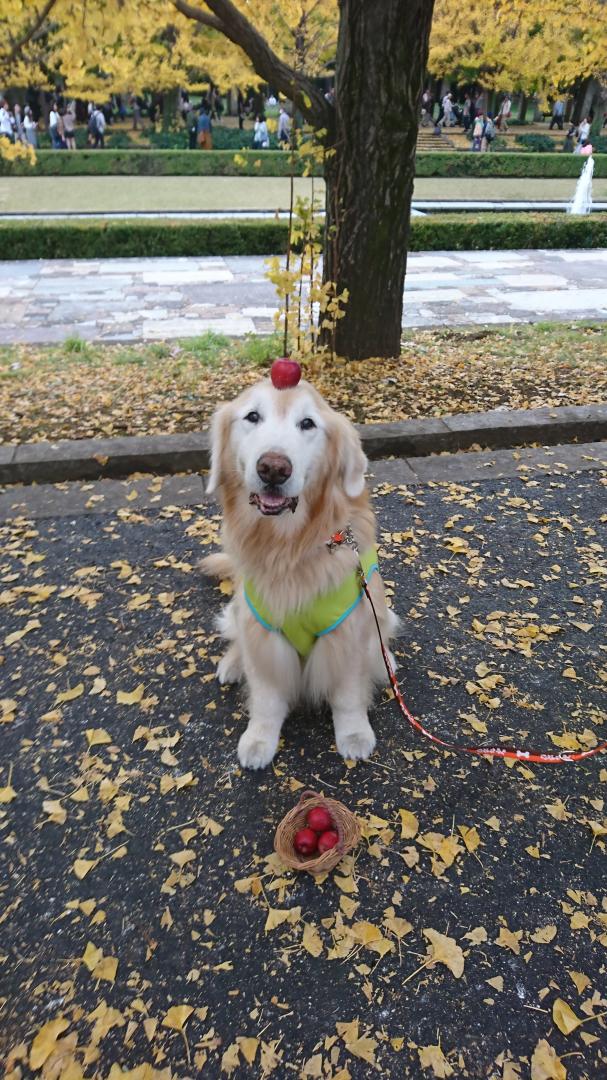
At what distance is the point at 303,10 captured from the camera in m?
9.98

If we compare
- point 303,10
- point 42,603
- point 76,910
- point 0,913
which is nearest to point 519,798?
point 76,910

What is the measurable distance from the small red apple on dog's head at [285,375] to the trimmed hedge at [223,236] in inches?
472

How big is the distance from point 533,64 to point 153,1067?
28.8 meters

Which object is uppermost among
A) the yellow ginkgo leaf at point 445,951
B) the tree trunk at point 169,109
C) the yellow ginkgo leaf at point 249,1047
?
the tree trunk at point 169,109

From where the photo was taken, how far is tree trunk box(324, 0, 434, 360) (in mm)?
5184

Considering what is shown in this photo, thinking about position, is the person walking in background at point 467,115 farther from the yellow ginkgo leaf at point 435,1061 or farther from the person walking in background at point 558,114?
the yellow ginkgo leaf at point 435,1061

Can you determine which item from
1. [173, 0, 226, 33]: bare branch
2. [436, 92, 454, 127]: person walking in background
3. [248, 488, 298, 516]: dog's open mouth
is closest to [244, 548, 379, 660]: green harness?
[248, 488, 298, 516]: dog's open mouth

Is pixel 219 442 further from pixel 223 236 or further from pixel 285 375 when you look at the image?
pixel 223 236

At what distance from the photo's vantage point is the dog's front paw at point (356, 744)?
2604 mm

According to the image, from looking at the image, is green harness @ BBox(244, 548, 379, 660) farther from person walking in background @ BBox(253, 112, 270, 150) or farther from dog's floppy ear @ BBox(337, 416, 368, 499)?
person walking in background @ BBox(253, 112, 270, 150)

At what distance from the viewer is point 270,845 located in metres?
2.30

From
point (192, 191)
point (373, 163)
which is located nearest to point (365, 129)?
point (373, 163)

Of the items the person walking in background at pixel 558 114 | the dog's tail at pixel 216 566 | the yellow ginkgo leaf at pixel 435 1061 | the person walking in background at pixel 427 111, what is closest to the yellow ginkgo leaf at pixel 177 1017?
the yellow ginkgo leaf at pixel 435 1061

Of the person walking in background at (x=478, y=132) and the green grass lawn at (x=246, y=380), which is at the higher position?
the person walking in background at (x=478, y=132)
